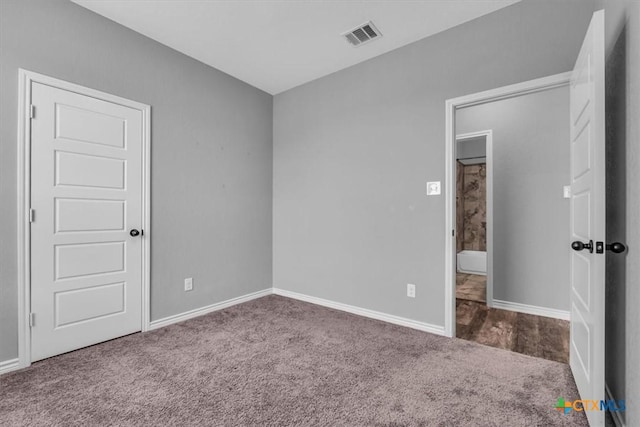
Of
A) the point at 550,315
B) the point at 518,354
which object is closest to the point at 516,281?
the point at 550,315

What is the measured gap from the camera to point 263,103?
395cm

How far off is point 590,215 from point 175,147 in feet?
10.6

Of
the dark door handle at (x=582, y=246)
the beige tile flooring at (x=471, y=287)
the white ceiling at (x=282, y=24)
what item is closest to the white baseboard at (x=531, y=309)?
the beige tile flooring at (x=471, y=287)

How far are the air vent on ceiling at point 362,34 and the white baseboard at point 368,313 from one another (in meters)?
2.63

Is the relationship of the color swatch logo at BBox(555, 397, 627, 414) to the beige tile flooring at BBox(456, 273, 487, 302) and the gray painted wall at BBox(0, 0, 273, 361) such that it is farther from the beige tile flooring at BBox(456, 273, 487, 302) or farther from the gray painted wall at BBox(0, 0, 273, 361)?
the gray painted wall at BBox(0, 0, 273, 361)

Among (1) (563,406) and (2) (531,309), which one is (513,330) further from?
(1) (563,406)

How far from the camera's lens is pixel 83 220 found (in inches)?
94.6

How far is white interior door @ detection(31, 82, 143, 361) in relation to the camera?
2201 millimetres

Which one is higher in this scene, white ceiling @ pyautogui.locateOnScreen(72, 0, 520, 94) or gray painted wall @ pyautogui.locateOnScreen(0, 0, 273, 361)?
white ceiling @ pyautogui.locateOnScreen(72, 0, 520, 94)

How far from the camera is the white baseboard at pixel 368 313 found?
275 cm

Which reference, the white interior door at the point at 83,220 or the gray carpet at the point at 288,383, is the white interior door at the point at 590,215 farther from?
the white interior door at the point at 83,220

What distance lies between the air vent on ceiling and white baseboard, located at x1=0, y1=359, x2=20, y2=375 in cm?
353

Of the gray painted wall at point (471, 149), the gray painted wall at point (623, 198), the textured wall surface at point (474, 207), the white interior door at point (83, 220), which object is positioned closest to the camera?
the gray painted wall at point (623, 198)

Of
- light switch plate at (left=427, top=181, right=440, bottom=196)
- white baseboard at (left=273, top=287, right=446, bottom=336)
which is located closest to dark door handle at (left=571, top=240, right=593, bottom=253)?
light switch plate at (left=427, top=181, right=440, bottom=196)
